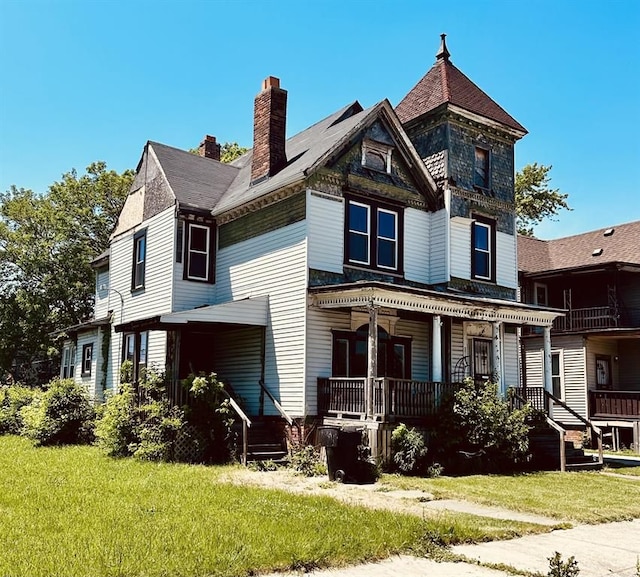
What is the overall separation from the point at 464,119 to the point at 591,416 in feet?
43.4

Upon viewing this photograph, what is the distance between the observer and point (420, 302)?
17.7 meters

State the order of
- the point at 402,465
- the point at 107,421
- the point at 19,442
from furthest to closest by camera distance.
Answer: the point at 19,442 < the point at 107,421 < the point at 402,465

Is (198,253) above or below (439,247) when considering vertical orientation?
below

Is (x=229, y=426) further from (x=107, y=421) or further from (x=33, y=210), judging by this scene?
(x=33, y=210)

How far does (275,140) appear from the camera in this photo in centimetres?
2144

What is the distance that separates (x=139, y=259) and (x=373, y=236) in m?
8.74

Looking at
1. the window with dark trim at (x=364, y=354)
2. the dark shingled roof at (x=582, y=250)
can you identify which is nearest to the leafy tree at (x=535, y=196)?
the dark shingled roof at (x=582, y=250)

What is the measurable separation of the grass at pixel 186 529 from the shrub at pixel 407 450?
4.61 meters

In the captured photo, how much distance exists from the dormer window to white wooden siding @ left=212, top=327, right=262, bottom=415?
8959 mm

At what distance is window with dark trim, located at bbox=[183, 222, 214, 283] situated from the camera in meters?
21.6

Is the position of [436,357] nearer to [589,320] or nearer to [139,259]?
[139,259]

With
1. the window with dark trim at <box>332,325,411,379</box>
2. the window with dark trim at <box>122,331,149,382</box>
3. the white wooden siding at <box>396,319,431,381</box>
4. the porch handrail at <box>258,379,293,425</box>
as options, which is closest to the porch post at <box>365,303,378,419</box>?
the window with dark trim at <box>332,325,411,379</box>

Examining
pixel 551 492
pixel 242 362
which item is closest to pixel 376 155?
pixel 242 362

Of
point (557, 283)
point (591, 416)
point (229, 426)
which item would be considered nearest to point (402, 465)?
point (229, 426)
